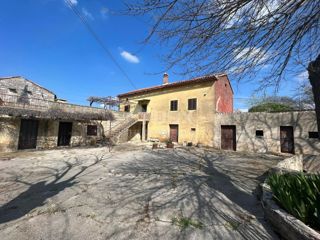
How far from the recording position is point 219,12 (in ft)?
10.00

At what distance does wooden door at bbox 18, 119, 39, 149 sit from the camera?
42.9 ft

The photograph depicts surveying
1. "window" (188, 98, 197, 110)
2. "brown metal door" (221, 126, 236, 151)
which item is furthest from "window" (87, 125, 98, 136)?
"brown metal door" (221, 126, 236, 151)

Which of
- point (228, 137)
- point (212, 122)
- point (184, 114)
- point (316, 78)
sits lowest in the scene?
point (228, 137)

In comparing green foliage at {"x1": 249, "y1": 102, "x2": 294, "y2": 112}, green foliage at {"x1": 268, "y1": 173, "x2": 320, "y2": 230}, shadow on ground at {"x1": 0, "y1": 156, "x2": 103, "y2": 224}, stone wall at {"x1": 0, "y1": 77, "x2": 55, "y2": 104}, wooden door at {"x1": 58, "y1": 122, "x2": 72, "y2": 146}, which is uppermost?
stone wall at {"x1": 0, "y1": 77, "x2": 55, "y2": 104}

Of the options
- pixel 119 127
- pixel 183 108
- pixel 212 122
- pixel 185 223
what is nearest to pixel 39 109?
pixel 119 127

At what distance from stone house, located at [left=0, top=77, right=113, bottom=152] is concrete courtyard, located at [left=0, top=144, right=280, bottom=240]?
7.08m

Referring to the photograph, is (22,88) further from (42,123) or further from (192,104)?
→ (192,104)

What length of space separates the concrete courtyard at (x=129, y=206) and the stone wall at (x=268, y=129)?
824cm

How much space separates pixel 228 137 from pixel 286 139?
161 inches

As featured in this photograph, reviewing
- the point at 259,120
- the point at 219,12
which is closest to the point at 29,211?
the point at 219,12

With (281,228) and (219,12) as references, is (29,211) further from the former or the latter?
(219,12)

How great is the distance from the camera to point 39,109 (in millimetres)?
13883

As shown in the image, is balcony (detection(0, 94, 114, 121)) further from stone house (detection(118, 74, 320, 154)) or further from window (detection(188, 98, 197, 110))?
window (detection(188, 98, 197, 110))

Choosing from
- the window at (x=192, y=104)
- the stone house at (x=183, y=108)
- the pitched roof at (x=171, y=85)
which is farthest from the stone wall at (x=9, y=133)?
the window at (x=192, y=104)
